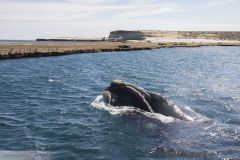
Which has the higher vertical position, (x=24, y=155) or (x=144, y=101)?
(x=144, y=101)

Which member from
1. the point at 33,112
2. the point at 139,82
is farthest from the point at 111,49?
the point at 33,112

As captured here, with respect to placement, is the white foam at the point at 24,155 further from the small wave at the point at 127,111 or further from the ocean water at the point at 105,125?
the small wave at the point at 127,111

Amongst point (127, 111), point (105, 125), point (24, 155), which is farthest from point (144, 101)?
point (24, 155)

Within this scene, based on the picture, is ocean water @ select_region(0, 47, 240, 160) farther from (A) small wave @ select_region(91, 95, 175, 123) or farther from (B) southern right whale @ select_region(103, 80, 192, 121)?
(B) southern right whale @ select_region(103, 80, 192, 121)

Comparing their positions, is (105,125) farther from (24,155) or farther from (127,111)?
(24,155)

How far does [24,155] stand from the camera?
19.8 metres

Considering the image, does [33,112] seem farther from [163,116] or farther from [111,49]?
[111,49]

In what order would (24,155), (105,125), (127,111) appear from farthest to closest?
(127,111), (105,125), (24,155)

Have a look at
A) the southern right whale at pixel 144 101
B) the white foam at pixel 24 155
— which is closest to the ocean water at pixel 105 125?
the white foam at pixel 24 155

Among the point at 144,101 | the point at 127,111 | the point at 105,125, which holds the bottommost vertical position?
the point at 105,125

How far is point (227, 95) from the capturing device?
3809 centimetres

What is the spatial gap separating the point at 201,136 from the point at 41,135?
9.06 metres

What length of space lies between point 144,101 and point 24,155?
9.65 metres

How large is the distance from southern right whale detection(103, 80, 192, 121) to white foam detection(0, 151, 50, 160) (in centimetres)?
884
